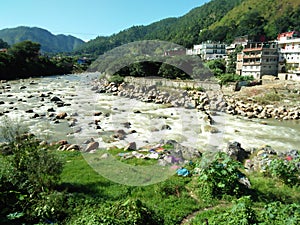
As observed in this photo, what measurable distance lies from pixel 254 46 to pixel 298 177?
96.4 ft

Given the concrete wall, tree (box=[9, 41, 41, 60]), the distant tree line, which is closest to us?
the concrete wall

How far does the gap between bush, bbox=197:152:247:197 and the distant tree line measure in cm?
4058

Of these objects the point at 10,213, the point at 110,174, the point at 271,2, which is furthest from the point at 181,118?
the point at 271,2

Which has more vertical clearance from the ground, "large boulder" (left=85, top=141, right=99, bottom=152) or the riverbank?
the riverbank

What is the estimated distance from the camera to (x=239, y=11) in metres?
85.5

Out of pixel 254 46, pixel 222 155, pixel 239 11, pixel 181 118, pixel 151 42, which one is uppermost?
pixel 239 11

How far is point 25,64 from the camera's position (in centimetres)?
4412

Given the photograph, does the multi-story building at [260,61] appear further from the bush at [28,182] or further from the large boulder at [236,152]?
the bush at [28,182]

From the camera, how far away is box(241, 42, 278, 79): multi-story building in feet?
92.9

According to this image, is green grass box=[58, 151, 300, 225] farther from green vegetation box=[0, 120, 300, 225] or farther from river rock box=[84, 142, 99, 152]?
river rock box=[84, 142, 99, 152]

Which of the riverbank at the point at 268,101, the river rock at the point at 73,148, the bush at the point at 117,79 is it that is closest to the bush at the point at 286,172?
the river rock at the point at 73,148

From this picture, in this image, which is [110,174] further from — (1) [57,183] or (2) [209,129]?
(2) [209,129]

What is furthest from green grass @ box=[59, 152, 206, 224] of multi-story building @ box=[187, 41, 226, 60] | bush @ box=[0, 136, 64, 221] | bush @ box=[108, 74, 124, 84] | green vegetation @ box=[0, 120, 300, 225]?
multi-story building @ box=[187, 41, 226, 60]

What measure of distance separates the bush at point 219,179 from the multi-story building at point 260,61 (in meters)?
26.2
